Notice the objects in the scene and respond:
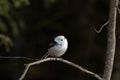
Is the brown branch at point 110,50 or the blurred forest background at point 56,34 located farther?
the blurred forest background at point 56,34

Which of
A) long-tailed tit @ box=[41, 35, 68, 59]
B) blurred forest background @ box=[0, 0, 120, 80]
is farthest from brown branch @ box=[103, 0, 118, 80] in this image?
blurred forest background @ box=[0, 0, 120, 80]

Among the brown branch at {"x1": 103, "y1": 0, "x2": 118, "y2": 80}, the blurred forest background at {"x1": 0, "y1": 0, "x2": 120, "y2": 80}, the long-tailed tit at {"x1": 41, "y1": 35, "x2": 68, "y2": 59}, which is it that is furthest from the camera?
Result: the blurred forest background at {"x1": 0, "y1": 0, "x2": 120, "y2": 80}

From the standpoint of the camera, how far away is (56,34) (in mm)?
8695

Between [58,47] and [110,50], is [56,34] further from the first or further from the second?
[110,50]

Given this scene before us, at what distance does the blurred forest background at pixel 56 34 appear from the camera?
329 inches

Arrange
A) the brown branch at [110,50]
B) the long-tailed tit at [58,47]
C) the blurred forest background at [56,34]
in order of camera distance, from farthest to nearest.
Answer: the blurred forest background at [56,34]
the long-tailed tit at [58,47]
the brown branch at [110,50]

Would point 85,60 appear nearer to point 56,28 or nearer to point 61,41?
point 56,28

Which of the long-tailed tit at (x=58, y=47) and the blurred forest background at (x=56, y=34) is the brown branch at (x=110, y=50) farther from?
the blurred forest background at (x=56, y=34)

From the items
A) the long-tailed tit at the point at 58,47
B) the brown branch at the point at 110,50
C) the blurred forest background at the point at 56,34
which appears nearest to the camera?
the brown branch at the point at 110,50

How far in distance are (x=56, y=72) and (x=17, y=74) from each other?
0.82 m

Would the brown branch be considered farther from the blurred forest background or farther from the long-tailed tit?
the blurred forest background

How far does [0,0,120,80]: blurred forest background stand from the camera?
8358mm

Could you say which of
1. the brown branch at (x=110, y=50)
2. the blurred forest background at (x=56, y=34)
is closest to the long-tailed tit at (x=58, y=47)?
the brown branch at (x=110, y=50)

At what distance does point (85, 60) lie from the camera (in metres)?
8.28
